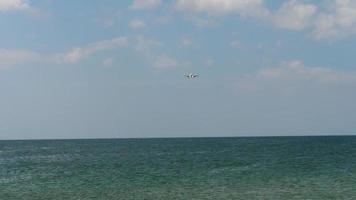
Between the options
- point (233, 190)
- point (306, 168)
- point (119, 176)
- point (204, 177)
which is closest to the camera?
point (233, 190)

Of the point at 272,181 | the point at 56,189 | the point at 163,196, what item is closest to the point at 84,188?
the point at 56,189

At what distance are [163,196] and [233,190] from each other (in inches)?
267

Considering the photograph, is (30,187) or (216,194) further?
(30,187)

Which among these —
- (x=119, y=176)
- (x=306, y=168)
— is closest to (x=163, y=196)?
(x=119, y=176)

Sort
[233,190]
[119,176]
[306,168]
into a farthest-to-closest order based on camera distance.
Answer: [306,168] < [119,176] < [233,190]

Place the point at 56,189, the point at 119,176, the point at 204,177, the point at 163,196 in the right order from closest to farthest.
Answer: the point at 163,196, the point at 56,189, the point at 204,177, the point at 119,176

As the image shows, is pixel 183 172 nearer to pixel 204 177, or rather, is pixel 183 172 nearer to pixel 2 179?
pixel 204 177

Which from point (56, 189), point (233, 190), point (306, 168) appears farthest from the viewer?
point (306, 168)

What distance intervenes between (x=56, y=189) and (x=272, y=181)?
20902mm

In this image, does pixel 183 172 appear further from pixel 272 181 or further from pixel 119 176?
pixel 272 181

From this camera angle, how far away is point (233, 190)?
46.6 meters

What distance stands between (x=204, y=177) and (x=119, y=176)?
412 inches

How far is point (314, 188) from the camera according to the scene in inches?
1877

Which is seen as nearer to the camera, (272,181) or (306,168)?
(272,181)
